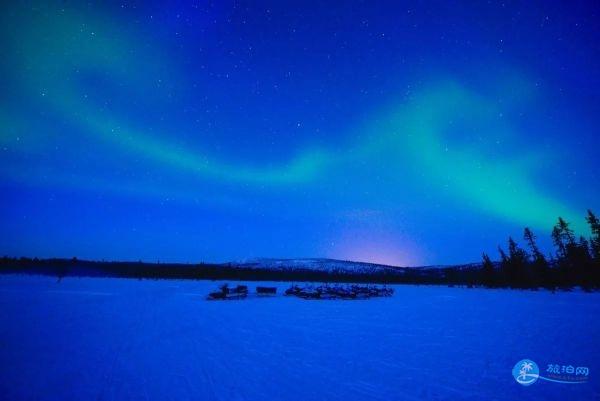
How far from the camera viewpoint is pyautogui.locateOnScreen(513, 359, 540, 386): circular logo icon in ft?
24.6

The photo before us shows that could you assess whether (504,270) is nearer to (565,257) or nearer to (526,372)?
(565,257)

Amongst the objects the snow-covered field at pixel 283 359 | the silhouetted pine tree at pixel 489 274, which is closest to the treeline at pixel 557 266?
the silhouetted pine tree at pixel 489 274

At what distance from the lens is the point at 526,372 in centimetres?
804

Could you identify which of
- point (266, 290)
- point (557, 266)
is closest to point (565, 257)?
point (557, 266)

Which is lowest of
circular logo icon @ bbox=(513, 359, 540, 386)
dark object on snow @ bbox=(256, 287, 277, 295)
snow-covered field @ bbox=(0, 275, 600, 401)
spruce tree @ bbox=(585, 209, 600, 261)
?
dark object on snow @ bbox=(256, 287, 277, 295)

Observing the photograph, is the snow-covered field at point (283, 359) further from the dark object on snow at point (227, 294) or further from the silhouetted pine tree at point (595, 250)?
the silhouetted pine tree at point (595, 250)

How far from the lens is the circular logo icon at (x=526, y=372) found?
24.6 feet

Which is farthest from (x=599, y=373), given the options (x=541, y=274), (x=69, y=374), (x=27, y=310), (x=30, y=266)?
(x=30, y=266)

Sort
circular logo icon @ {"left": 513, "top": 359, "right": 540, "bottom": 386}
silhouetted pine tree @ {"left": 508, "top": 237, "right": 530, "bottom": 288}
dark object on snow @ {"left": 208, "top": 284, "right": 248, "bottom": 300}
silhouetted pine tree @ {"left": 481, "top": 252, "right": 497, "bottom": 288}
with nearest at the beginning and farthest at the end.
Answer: circular logo icon @ {"left": 513, "top": 359, "right": 540, "bottom": 386}, dark object on snow @ {"left": 208, "top": 284, "right": 248, "bottom": 300}, silhouetted pine tree @ {"left": 508, "top": 237, "right": 530, "bottom": 288}, silhouetted pine tree @ {"left": 481, "top": 252, "right": 497, "bottom": 288}

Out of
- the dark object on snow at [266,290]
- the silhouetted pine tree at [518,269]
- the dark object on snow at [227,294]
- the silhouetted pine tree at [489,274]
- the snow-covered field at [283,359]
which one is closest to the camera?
the snow-covered field at [283,359]

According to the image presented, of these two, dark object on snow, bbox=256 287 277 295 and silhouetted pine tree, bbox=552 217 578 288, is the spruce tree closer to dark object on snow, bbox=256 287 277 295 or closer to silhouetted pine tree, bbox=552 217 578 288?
silhouetted pine tree, bbox=552 217 578 288

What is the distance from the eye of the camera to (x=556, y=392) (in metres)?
6.70

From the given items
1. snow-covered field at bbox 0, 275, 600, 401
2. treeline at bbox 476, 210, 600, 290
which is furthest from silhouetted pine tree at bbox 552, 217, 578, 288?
snow-covered field at bbox 0, 275, 600, 401

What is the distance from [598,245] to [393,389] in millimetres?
65147
